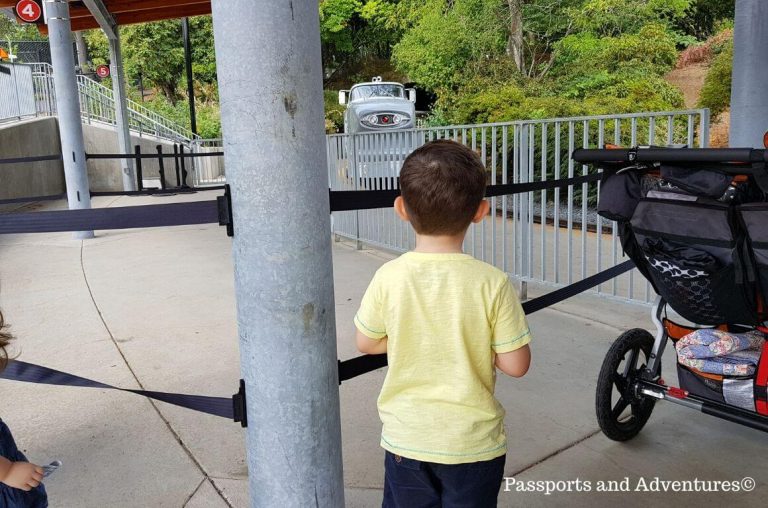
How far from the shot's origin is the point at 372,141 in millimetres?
8008

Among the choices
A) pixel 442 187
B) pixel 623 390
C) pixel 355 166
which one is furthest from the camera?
pixel 355 166

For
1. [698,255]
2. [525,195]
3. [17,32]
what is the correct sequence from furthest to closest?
[17,32], [525,195], [698,255]

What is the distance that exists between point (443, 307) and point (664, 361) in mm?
3150

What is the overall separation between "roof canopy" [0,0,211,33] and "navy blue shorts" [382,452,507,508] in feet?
44.1

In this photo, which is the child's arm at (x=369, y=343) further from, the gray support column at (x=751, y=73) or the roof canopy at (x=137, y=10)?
the roof canopy at (x=137, y=10)

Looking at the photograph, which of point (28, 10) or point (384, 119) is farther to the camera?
point (384, 119)

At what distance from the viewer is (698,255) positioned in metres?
2.68

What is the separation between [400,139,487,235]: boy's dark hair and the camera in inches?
70.2

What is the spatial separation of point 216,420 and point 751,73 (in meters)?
3.85

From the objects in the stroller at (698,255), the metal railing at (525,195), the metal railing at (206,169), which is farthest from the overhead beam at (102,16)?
the stroller at (698,255)

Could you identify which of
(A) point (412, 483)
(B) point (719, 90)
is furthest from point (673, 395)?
(B) point (719, 90)

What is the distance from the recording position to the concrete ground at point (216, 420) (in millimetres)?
2957

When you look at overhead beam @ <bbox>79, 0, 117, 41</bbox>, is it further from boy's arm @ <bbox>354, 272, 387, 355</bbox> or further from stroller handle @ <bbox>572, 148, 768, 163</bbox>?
boy's arm @ <bbox>354, 272, 387, 355</bbox>

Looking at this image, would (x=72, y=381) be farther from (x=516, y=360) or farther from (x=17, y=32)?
(x=17, y=32)
